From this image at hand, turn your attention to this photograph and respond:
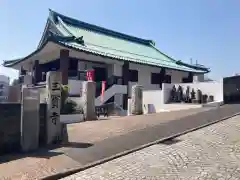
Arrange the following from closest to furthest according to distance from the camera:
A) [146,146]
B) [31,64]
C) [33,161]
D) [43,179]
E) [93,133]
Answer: [43,179]
[33,161]
[146,146]
[93,133]
[31,64]

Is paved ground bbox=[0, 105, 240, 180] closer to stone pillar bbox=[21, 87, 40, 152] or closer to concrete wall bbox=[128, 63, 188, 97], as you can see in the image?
stone pillar bbox=[21, 87, 40, 152]

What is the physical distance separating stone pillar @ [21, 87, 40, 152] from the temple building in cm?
1152

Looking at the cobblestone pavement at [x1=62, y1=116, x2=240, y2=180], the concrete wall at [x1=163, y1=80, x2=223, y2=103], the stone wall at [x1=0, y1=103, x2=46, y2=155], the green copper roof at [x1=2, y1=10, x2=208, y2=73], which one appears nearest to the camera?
the cobblestone pavement at [x1=62, y1=116, x2=240, y2=180]

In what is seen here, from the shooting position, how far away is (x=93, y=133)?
10016 millimetres

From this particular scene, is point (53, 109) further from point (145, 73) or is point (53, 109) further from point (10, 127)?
point (145, 73)

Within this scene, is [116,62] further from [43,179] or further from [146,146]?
[43,179]

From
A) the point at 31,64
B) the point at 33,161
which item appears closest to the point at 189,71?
the point at 31,64

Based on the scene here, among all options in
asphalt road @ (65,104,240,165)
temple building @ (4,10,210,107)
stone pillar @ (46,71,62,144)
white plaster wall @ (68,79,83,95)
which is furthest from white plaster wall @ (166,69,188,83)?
stone pillar @ (46,71,62,144)

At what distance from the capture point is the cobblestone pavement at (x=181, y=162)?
226 inches

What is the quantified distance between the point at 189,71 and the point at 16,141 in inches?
969

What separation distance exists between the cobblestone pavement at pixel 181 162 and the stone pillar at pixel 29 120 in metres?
2.82

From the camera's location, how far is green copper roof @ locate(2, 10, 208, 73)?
71.3ft

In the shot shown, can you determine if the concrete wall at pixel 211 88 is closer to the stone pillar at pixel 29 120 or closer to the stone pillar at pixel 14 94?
the stone pillar at pixel 14 94

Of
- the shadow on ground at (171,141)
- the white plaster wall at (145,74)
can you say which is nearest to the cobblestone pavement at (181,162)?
the shadow on ground at (171,141)
